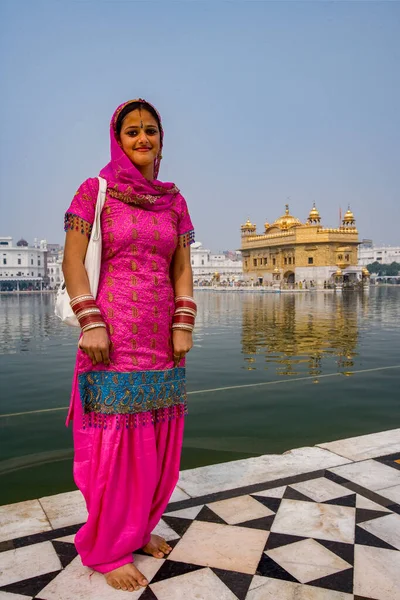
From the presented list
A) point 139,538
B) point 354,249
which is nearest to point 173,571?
point 139,538

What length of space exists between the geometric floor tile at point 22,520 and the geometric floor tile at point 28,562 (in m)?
0.13

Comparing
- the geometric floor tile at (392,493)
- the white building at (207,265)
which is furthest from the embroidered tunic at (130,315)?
the white building at (207,265)

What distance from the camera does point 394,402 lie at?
15.0 ft

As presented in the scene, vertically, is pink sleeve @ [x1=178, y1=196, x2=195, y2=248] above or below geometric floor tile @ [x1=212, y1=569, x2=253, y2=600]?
above

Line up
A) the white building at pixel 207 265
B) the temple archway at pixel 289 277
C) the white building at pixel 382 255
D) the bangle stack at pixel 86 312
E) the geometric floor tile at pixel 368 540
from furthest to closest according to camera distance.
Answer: the white building at pixel 382 255, the white building at pixel 207 265, the temple archway at pixel 289 277, the geometric floor tile at pixel 368 540, the bangle stack at pixel 86 312

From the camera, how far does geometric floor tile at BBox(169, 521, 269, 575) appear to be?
1.78 m

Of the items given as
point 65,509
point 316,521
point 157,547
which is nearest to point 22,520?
point 65,509

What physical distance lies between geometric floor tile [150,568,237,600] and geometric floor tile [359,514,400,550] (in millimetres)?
678

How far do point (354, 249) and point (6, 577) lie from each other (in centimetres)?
4780

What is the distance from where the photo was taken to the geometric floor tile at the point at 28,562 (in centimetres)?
170

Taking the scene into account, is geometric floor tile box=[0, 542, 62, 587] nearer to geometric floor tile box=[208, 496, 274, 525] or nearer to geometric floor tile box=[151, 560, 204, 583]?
geometric floor tile box=[151, 560, 204, 583]

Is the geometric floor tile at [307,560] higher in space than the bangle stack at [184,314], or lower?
lower

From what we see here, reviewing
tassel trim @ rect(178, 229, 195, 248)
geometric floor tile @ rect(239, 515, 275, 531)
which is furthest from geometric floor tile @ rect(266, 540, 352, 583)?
tassel trim @ rect(178, 229, 195, 248)

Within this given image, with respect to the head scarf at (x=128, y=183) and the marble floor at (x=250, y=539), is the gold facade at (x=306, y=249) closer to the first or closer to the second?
the marble floor at (x=250, y=539)
